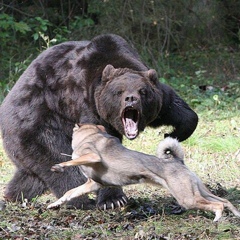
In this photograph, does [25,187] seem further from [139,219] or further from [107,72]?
[139,219]

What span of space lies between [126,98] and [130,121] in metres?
0.27

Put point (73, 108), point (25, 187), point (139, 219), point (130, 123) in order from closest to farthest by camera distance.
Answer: point (139, 219) < point (130, 123) < point (73, 108) < point (25, 187)

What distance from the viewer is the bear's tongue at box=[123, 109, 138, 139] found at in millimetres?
6766

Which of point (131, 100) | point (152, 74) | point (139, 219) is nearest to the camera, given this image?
point (139, 219)

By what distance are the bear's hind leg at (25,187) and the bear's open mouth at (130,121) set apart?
1261 mm

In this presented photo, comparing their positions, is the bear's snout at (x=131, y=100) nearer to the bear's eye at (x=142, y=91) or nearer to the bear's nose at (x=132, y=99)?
the bear's nose at (x=132, y=99)

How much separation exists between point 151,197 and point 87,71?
4.88 feet

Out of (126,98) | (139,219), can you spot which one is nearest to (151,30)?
(126,98)

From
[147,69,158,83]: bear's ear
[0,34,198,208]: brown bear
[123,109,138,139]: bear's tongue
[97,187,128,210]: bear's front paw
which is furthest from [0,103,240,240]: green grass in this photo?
[147,69,158,83]: bear's ear

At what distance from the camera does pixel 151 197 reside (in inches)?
294

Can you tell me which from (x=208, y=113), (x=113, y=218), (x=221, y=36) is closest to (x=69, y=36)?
(x=221, y=36)

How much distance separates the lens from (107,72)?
6.94 metres

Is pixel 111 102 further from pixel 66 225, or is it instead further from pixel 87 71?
pixel 66 225

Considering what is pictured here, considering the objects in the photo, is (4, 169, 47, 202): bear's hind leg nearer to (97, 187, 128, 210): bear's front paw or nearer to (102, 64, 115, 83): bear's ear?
(97, 187, 128, 210): bear's front paw
